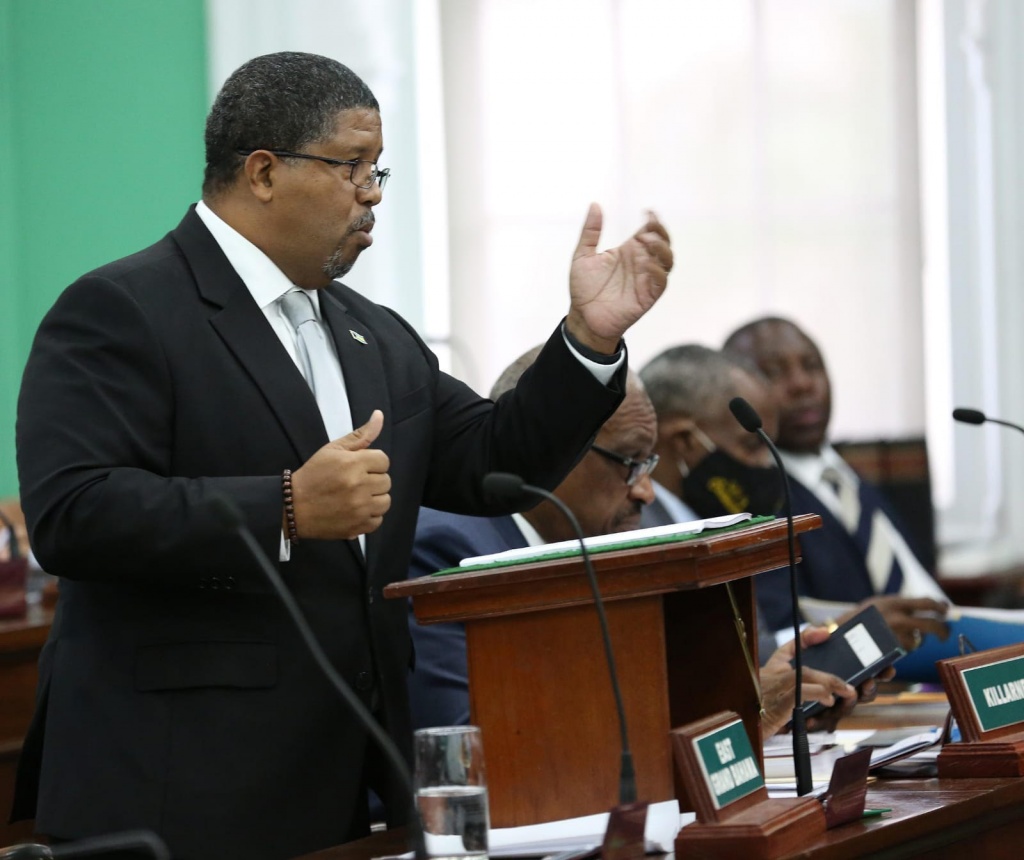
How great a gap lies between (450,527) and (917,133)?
3133mm

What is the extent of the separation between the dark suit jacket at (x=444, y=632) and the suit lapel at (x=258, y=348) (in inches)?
13.1

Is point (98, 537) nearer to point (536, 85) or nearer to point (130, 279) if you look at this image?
point (130, 279)

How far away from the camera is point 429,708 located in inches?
95.7

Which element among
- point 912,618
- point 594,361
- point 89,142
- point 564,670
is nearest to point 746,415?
point 594,361

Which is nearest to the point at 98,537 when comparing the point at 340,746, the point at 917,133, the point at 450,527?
the point at 340,746

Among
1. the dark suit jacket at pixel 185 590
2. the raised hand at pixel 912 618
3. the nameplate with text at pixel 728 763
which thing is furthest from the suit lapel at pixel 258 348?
the raised hand at pixel 912 618

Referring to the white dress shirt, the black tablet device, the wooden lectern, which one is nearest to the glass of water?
the wooden lectern

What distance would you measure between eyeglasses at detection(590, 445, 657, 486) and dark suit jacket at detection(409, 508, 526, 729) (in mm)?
199

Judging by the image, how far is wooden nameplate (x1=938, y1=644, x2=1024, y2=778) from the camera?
2057 mm

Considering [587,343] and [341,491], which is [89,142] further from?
[341,491]

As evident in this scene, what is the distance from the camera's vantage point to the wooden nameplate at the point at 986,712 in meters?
2.06

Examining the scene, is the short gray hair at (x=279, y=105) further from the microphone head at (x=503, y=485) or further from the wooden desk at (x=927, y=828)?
the wooden desk at (x=927, y=828)

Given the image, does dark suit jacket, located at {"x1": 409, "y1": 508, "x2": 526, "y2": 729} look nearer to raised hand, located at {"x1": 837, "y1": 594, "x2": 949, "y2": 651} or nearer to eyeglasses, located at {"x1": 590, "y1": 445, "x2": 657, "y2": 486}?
eyeglasses, located at {"x1": 590, "y1": 445, "x2": 657, "y2": 486}

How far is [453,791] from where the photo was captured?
163 centimetres
